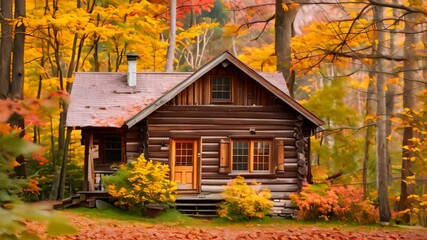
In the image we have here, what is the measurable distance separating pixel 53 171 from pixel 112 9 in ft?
27.5

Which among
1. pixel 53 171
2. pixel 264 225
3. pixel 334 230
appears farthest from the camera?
pixel 53 171

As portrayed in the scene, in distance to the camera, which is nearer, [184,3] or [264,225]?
[264,225]

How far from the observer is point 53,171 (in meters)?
29.0

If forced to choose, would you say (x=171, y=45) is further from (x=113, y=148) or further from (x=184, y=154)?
(x=184, y=154)

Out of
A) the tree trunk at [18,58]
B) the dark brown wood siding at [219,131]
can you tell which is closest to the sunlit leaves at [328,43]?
the dark brown wood siding at [219,131]

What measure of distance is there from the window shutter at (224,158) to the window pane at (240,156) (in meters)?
0.34

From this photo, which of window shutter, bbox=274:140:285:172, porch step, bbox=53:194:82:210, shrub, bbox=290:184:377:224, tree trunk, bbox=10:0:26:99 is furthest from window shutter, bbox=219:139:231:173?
tree trunk, bbox=10:0:26:99

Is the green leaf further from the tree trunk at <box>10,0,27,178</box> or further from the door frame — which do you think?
the tree trunk at <box>10,0,27,178</box>

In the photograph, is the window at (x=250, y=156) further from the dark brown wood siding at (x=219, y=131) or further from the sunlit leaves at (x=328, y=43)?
the sunlit leaves at (x=328, y=43)

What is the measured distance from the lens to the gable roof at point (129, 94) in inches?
844

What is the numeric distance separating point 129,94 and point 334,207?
871 centimetres

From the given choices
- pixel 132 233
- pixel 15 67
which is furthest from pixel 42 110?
pixel 15 67

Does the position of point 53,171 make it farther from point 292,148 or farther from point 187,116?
point 292,148

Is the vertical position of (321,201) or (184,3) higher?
(184,3)
